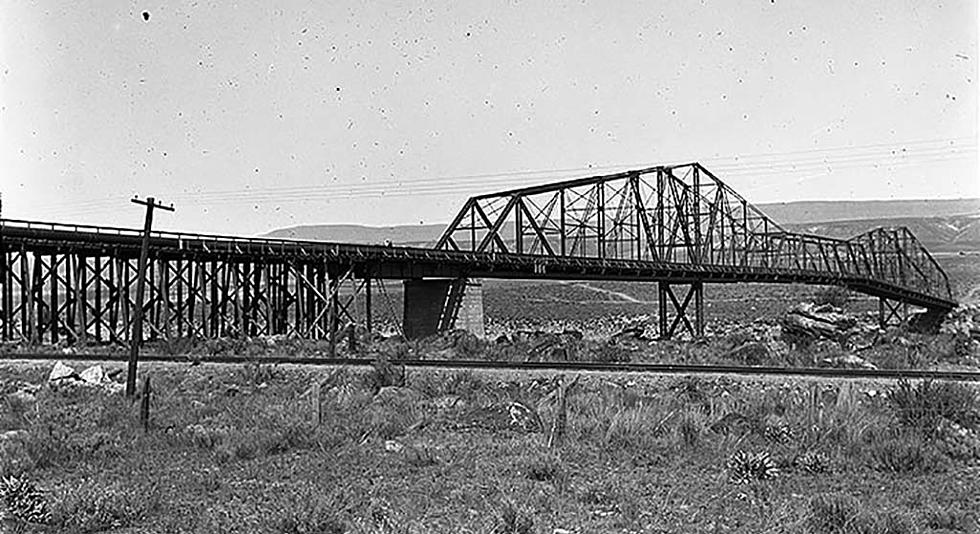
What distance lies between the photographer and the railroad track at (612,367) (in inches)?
714

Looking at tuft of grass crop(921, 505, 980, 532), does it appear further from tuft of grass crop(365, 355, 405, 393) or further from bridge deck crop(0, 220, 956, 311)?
bridge deck crop(0, 220, 956, 311)

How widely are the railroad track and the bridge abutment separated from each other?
2457 cm

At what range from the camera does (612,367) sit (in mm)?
20109

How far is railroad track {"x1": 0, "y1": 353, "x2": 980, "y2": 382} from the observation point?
59.5 feet

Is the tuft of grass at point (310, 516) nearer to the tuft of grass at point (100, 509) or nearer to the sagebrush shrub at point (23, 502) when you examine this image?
the tuft of grass at point (100, 509)

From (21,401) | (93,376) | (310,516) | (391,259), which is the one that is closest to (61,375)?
(93,376)

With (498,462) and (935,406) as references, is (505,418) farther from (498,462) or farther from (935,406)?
(935,406)

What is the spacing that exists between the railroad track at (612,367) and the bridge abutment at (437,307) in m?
24.6

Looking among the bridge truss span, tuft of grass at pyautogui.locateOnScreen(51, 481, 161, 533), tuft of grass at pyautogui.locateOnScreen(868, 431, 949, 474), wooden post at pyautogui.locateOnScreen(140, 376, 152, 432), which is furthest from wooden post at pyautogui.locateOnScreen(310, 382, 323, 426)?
the bridge truss span

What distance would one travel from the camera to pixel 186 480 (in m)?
11.9

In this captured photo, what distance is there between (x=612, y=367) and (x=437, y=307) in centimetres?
3062

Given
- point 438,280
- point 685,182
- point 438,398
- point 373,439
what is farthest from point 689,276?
point 373,439

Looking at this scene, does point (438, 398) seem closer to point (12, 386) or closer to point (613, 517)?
point (613, 517)

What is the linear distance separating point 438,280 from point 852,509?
41.2 metres
